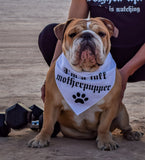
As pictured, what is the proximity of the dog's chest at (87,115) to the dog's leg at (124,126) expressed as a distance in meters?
0.29

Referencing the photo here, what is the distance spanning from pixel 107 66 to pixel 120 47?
71 centimetres

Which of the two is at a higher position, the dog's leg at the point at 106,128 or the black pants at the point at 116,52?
the black pants at the point at 116,52

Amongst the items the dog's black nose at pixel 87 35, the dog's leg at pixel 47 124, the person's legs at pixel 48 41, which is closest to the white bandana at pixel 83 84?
the dog's leg at pixel 47 124

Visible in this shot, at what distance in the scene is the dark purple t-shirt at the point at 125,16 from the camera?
4.66m

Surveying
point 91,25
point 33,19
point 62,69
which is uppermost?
point 91,25

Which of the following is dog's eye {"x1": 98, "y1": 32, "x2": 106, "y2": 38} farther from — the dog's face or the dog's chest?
the dog's chest

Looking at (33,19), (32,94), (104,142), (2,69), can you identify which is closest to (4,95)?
(32,94)

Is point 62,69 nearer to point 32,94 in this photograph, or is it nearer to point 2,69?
point 32,94

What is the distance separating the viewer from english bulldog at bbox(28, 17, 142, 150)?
12.9ft

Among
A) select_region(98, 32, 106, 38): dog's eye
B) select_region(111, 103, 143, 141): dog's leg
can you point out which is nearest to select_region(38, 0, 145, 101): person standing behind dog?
select_region(111, 103, 143, 141): dog's leg

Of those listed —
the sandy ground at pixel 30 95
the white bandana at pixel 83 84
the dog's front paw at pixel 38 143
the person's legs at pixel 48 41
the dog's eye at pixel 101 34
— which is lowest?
the sandy ground at pixel 30 95

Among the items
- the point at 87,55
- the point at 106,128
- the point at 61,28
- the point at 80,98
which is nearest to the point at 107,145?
the point at 106,128

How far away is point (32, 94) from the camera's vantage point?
605 cm

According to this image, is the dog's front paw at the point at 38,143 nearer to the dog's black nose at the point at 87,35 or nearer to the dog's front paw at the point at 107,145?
the dog's front paw at the point at 107,145
